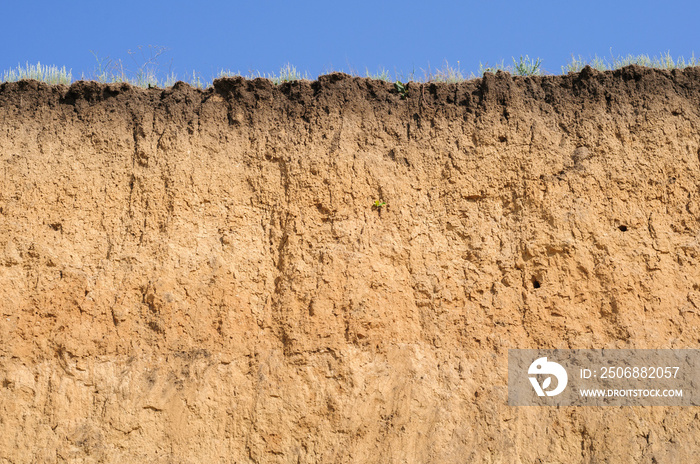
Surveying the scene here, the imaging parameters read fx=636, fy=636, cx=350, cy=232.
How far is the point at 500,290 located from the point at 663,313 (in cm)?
142

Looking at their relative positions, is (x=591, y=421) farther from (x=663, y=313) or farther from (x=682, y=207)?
(x=682, y=207)

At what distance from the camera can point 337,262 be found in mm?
5637

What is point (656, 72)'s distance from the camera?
20.5ft

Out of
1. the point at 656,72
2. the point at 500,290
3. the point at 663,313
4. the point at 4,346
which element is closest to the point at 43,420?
the point at 4,346
